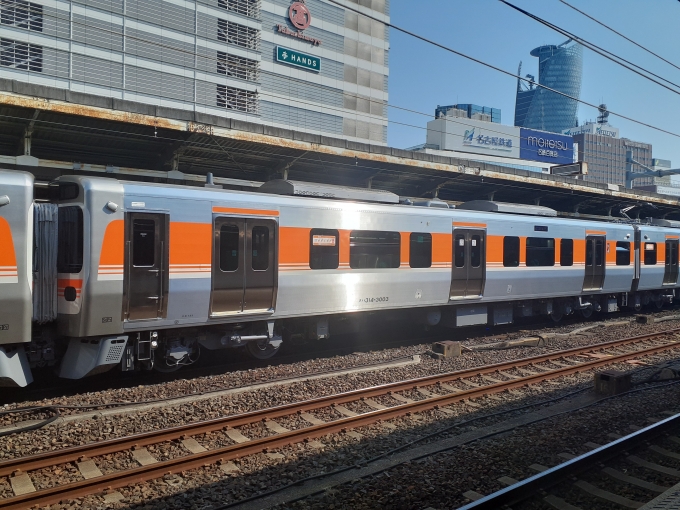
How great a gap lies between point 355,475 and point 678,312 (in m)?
19.3

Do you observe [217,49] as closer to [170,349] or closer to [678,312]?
[678,312]

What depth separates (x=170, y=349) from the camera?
938cm

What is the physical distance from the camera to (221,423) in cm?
722

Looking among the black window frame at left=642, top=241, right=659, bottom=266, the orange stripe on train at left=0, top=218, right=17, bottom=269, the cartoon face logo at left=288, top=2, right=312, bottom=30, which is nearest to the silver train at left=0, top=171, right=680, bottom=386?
the orange stripe on train at left=0, top=218, right=17, bottom=269

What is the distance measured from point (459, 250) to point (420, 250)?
1.33 m

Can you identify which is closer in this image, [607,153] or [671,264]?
[671,264]

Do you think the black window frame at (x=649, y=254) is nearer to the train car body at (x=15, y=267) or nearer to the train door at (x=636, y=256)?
the train door at (x=636, y=256)

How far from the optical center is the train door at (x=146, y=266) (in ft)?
28.0

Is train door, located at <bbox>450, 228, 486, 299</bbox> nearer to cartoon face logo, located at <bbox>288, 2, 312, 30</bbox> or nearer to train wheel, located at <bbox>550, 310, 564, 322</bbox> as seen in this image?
train wheel, located at <bbox>550, 310, 564, 322</bbox>

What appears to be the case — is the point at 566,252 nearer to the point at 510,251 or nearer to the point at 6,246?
the point at 510,251

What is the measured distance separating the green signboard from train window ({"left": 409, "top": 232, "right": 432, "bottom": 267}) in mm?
41865

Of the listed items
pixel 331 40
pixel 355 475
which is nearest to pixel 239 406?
pixel 355 475

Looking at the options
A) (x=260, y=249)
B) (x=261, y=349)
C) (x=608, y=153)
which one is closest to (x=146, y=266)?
(x=260, y=249)

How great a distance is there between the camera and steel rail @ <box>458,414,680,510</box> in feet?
16.3
